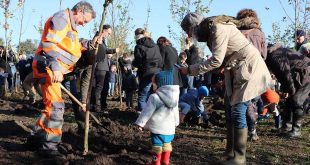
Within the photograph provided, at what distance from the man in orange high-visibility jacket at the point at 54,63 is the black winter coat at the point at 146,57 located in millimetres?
3505

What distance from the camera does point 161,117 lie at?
470 cm

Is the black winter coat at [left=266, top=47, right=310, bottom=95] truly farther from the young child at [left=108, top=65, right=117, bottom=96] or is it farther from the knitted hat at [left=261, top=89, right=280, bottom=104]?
the young child at [left=108, top=65, right=117, bottom=96]

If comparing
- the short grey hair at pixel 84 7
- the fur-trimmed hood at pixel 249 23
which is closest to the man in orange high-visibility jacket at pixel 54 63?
the short grey hair at pixel 84 7

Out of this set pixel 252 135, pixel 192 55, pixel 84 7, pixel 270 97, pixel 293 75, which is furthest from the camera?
pixel 192 55

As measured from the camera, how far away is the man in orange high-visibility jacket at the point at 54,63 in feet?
16.3

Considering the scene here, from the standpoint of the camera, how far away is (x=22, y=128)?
21.5 feet

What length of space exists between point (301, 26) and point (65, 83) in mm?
8417

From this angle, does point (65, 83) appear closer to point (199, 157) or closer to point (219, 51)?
point (199, 157)

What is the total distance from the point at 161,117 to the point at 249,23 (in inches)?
69.9

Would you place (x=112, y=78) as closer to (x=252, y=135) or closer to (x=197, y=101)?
(x=197, y=101)

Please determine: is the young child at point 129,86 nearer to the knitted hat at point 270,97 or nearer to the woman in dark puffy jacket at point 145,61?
the woman in dark puffy jacket at point 145,61

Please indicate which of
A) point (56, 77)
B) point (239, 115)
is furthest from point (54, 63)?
point (239, 115)

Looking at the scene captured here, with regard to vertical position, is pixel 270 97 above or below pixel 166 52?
below

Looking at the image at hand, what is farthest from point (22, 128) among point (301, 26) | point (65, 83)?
point (301, 26)
